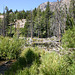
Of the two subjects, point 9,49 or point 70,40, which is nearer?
point 70,40

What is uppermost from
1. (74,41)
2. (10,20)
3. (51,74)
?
(10,20)

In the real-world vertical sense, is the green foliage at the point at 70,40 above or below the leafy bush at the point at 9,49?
above

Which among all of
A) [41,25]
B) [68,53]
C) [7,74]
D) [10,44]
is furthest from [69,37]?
[41,25]

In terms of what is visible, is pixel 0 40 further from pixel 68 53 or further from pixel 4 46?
pixel 68 53

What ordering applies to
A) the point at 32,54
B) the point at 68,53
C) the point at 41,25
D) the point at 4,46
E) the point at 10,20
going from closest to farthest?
the point at 68,53 → the point at 32,54 → the point at 4,46 → the point at 41,25 → the point at 10,20

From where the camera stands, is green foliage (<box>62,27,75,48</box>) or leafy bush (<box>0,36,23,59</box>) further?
leafy bush (<box>0,36,23,59</box>)

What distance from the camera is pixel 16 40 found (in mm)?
8367

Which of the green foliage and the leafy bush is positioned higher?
the green foliage

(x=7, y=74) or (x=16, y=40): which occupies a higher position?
(x=16, y=40)

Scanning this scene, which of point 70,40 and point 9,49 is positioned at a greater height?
point 70,40

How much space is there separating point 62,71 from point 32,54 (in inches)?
129

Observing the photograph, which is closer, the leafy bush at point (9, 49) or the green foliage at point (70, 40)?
the green foliage at point (70, 40)

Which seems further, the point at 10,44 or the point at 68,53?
the point at 10,44

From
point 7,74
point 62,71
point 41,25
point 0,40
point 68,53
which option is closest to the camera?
point 62,71
